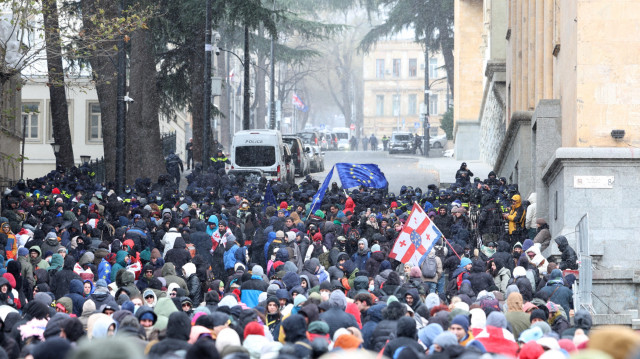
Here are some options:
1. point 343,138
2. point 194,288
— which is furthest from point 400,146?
point 194,288

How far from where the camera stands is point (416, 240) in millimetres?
18891

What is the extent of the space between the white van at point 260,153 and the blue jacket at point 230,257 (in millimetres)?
16401

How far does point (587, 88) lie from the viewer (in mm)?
20266

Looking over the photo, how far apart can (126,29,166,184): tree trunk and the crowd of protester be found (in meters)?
4.77

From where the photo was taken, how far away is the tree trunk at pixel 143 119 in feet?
112

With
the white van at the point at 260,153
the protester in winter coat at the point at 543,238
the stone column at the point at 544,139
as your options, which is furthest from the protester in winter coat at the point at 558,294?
the white van at the point at 260,153

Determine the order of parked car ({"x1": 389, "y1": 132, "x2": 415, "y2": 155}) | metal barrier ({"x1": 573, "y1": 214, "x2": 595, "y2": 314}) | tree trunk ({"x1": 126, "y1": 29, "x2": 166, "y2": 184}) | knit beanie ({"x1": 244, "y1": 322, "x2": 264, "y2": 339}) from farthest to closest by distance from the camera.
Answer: parked car ({"x1": 389, "y1": 132, "x2": 415, "y2": 155}) < tree trunk ({"x1": 126, "y1": 29, "x2": 166, "y2": 184}) < metal barrier ({"x1": 573, "y1": 214, "x2": 595, "y2": 314}) < knit beanie ({"x1": 244, "y1": 322, "x2": 264, "y2": 339})

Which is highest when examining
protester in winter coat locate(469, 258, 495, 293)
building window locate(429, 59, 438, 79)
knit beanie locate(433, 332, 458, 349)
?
building window locate(429, 59, 438, 79)

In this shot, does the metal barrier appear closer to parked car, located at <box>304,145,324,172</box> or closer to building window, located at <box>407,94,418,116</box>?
parked car, located at <box>304,145,324,172</box>

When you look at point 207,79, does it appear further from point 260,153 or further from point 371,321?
point 371,321

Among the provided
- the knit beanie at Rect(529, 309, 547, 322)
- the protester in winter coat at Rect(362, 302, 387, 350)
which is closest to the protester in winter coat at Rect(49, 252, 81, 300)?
the protester in winter coat at Rect(362, 302, 387, 350)

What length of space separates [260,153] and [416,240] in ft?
59.7

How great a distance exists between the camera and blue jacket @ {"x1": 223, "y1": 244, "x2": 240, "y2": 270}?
19.8m

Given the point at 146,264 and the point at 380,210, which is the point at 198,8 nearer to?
the point at 380,210
